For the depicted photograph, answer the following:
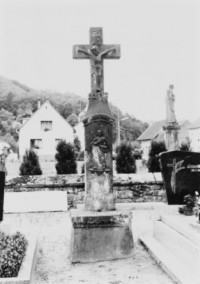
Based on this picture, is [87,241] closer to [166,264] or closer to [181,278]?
[166,264]

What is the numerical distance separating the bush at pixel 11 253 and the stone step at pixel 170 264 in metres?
2.00

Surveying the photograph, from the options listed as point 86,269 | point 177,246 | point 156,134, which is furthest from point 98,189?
point 156,134

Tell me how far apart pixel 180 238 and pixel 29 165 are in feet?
27.9

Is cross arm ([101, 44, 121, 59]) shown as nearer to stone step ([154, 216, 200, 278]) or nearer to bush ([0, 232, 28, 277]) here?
stone step ([154, 216, 200, 278])

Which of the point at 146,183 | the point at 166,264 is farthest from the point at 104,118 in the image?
the point at 146,183

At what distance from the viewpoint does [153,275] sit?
5.78 m

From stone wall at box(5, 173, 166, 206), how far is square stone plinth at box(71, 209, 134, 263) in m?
4.85

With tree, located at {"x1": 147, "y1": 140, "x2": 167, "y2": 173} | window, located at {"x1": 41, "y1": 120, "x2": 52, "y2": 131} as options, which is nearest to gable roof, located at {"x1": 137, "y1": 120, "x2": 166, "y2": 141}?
window, located at {"x1": 41, "y1": 120, "x2": 52, "y2": 131}

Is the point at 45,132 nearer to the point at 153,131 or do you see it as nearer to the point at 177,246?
the point at 153,131

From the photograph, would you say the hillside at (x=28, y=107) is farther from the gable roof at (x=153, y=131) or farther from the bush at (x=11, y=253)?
the bush at (x=11, y=253)

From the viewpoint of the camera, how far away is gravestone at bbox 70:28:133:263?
6648 mm

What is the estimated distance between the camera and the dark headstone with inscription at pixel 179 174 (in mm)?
8477

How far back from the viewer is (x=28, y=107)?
76625 mm

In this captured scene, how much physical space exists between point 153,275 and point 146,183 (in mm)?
6163
